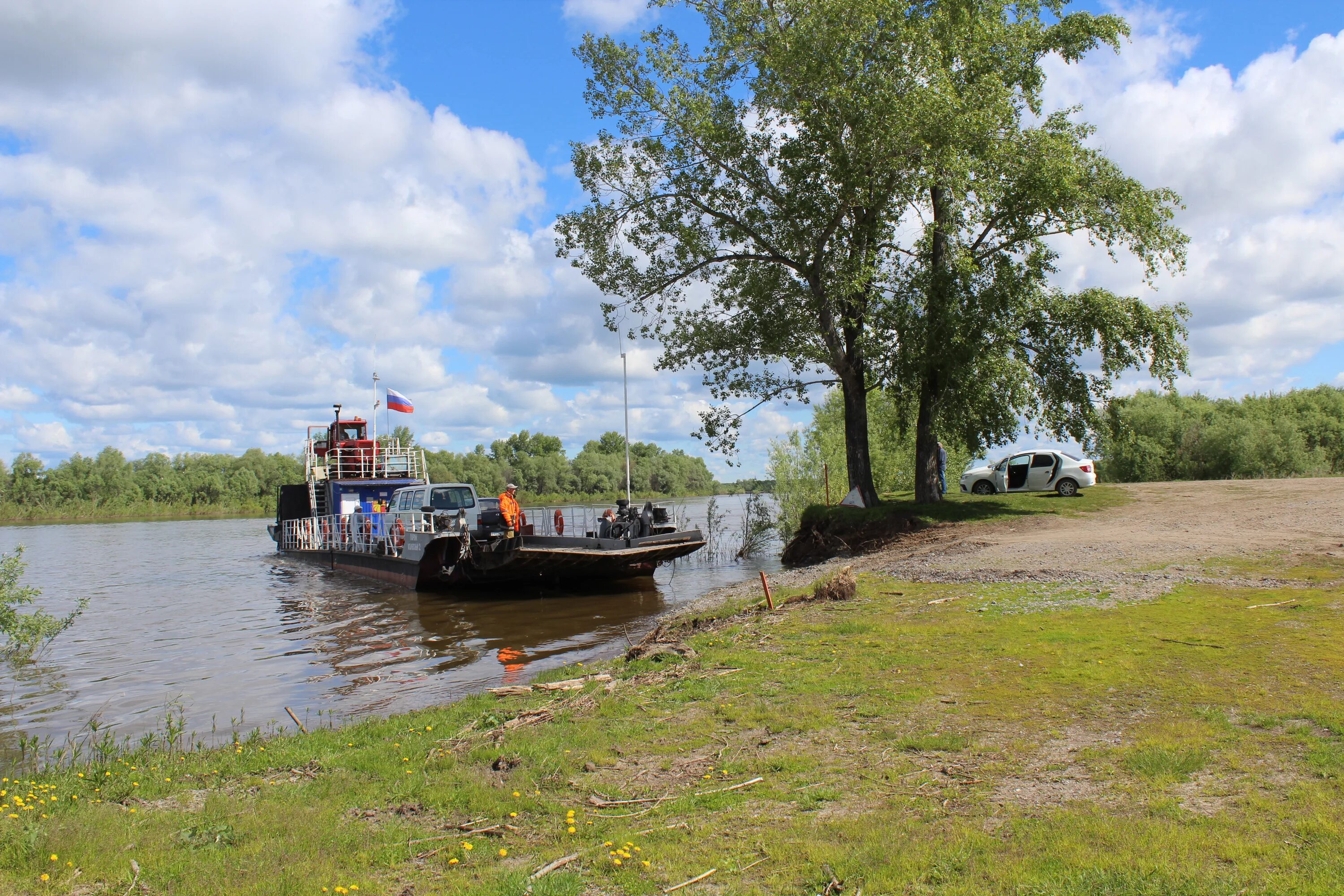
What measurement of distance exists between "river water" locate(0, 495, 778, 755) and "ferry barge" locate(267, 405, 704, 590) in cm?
75

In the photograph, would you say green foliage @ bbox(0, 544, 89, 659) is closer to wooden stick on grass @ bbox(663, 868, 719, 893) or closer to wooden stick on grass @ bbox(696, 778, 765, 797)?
wooden stick on grass @ bbox(696, 778, 765, 797)

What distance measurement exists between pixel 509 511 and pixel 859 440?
9881 mm

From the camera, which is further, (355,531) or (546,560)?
(355,531)

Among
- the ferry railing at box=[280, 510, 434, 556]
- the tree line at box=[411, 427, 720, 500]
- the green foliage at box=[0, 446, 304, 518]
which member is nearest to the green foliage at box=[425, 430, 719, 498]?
the tree line at box=[411, 427, 720, 500]

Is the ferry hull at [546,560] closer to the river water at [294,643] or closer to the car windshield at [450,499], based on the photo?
the river water at [294,643]

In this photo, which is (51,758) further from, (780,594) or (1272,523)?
(1272,523)

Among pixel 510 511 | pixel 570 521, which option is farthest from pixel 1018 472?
pixel 510 511

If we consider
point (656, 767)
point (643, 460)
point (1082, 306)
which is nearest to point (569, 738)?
point (656, 767)

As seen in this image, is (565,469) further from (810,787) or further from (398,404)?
(810,787)

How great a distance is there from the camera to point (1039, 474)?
27.4m

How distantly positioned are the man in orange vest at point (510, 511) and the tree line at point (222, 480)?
64.1 meters

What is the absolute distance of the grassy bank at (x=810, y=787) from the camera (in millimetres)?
4250

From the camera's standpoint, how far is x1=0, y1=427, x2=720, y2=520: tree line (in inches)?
3553

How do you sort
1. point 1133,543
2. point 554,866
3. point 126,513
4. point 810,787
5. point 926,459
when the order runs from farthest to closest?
point 126,513, point 926,459, point 1133,543, point 810,787, point 554,866
